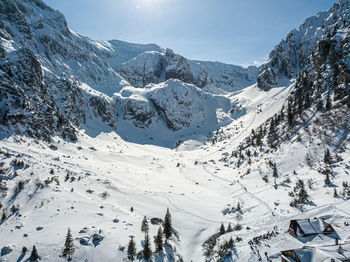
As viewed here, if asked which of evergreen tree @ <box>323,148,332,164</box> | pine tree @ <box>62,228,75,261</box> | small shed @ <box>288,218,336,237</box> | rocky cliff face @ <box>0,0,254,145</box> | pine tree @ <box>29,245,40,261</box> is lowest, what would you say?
pine tree @ <box>29,245,40,261</box>

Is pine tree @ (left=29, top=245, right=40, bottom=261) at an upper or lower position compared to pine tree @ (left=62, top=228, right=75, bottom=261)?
lower

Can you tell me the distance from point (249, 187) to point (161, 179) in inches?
907

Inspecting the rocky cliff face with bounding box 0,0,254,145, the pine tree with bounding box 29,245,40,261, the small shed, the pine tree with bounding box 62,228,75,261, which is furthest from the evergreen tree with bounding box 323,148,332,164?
the rocky cliff face with bounding box 0,0,254,145

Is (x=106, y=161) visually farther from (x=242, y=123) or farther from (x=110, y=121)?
(x=242, y=123)

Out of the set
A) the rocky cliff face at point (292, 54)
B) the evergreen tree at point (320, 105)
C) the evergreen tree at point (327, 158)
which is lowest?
the evergreen tree at point (327, 158)

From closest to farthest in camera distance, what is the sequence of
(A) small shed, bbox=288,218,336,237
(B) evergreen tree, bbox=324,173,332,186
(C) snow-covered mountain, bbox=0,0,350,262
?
1. (A) small shed, bbox=288,218,336,237
2. (C) snow-covered mountain, bbox=0,0,350,262
3. (B) evergreen tree, bbox=324,173,332,186

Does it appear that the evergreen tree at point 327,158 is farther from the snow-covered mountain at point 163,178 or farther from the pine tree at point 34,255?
the pine tree at point 34,255

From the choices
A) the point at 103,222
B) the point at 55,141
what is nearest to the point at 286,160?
the point at 103,222

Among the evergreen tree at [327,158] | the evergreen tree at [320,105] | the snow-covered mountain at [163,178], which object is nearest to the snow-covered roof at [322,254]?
the snow-covered mountain at [163,178]

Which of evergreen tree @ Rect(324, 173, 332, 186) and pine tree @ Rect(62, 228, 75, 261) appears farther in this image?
evergreen tree @ Rect(324, 173, 332, 186)

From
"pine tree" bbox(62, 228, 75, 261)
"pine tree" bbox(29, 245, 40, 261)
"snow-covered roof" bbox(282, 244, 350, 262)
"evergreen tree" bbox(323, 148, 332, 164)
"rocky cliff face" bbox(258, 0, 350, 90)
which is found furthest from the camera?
"rocky cliff face" bbox(258, 0, 350, 90)

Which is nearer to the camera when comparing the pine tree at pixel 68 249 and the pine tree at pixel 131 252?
the pine tree at pixel 68 249

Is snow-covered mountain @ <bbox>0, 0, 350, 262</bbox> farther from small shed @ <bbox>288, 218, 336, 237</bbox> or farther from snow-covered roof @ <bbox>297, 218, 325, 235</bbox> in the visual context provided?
snow-covered roof @ <bbox>297, 218, 325, 235</bbox>

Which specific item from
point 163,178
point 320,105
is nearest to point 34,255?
point 163,178
